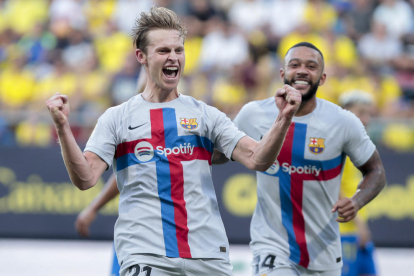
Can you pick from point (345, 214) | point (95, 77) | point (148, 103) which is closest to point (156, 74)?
point (148, 103)

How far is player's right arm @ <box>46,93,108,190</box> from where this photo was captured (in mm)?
3363

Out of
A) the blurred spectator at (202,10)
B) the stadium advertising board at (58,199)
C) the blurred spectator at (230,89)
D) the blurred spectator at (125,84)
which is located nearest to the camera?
the stadium advertising board at (58,199)

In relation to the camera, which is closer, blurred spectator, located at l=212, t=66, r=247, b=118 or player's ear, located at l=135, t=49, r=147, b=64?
player's ear, located at l=135, t=49, r=147, b=64

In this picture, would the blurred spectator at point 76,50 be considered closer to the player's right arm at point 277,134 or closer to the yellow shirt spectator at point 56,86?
the yellow shirt spectator at point 56,86

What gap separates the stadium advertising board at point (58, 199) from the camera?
10.6m

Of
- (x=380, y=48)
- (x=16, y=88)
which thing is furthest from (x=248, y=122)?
(x=16, y=88)

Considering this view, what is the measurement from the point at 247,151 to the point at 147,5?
1105 centimetres

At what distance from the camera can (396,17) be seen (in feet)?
40.1

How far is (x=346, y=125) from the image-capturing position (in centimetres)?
477

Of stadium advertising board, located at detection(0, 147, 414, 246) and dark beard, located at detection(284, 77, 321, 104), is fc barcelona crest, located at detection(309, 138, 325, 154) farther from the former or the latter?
stadium advertising board, located at detection(0, 147, 414, 246)

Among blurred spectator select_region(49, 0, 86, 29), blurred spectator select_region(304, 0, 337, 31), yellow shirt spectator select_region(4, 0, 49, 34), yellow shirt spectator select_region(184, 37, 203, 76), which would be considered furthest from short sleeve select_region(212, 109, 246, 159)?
yellow shirt spectator select_region(4, 0, 49, 34)

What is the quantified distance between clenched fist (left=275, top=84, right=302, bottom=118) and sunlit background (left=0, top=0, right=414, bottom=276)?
5.33m

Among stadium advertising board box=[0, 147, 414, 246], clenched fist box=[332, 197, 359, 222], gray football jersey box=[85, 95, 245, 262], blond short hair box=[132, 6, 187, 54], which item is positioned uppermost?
blond short hair box=[132, 6, 187, 54]

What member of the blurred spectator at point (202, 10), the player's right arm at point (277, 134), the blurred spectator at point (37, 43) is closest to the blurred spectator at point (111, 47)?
the blurred spectator at point (37, 43)
